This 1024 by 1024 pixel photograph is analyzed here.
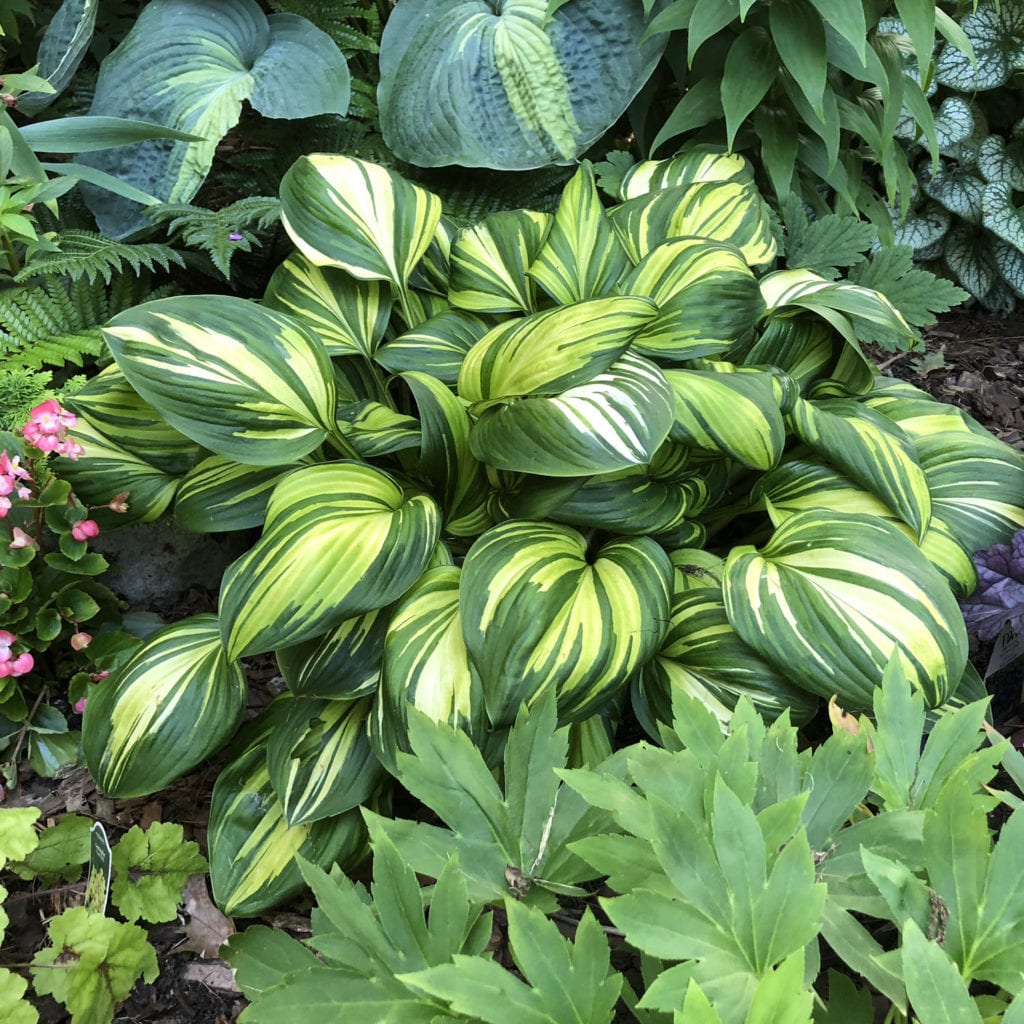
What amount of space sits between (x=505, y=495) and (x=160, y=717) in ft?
1.96

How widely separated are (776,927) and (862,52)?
140 centimetres

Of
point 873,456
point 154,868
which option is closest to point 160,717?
point 154,868

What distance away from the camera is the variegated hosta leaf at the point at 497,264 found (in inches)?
59.2

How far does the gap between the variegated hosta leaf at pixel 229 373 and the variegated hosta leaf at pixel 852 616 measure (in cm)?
65

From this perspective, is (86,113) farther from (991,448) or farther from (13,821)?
(991,448)

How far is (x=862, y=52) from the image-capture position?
139 centimetres

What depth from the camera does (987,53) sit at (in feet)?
7.75

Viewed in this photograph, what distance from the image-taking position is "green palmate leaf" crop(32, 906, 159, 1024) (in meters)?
0.97

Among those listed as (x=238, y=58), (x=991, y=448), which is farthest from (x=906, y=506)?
(x=238, y=58)

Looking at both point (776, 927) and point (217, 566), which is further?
point (217, 566)

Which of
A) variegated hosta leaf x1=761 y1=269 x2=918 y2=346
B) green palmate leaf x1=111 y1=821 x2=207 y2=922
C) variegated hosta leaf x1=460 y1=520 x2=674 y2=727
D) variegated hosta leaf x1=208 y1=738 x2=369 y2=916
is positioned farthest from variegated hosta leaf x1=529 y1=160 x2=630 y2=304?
green palmate leaf x1=111 y1=821 x2=207 y2=922

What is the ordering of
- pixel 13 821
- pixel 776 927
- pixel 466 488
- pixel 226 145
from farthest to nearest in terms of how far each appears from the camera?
1. pixel 226 145
2. pixel 466 488
3. pixel 13 821
4. pixel 776 927

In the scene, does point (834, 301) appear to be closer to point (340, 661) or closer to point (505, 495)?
point (505, 495)

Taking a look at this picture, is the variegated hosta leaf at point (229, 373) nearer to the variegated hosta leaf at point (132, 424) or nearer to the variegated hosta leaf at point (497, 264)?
the variegated hosta leaf at point (132, 424)
